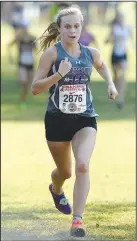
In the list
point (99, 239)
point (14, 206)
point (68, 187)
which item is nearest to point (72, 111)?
point (99, 239)

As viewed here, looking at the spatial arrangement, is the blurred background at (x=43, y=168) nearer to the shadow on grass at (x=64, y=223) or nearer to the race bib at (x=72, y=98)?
the shadow on grass at (x=64, y=223)

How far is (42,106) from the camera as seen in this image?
72.3 feet

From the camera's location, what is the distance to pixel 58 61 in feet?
22.9

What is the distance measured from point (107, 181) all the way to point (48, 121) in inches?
164

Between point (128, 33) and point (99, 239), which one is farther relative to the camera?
point (128, 33)

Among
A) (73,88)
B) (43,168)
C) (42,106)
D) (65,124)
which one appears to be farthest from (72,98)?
(42,106)

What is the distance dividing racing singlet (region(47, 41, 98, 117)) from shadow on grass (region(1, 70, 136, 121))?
39.3 ft

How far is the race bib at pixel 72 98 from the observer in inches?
276

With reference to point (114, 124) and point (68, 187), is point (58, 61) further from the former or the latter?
point (114, 124)

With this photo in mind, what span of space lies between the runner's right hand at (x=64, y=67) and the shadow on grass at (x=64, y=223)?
4.24ft

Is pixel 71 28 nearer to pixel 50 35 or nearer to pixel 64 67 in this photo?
pixel 64 67

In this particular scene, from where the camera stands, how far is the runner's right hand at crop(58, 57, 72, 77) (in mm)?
6766

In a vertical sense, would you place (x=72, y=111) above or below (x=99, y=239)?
above

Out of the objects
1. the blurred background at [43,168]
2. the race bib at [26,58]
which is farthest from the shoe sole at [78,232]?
the race bib at [26,58]
